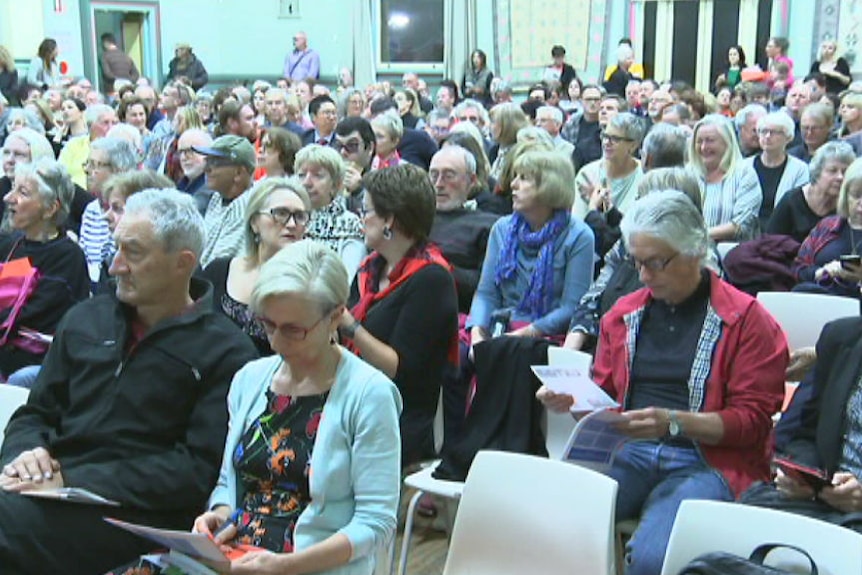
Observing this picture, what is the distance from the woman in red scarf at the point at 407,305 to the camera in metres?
3.18

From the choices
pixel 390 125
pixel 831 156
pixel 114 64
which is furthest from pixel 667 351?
pixel 114 64

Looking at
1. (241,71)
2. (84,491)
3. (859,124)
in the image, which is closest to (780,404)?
(84,491)

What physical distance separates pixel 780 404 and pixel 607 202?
2.20 meters

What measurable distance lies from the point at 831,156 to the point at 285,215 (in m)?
2.52

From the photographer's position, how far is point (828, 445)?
2609mm

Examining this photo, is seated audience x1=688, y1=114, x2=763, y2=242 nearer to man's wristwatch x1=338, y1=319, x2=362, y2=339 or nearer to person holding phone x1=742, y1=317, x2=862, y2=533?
person holding phone x1=742, y1=317, x2=862, y2=533

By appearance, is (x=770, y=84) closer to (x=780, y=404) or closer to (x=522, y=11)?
(x=522, y=11)

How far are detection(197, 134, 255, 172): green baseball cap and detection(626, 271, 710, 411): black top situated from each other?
2.37 meters

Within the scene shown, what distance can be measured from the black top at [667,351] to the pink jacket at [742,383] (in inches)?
2.4

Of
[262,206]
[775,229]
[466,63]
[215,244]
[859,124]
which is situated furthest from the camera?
[466,63]

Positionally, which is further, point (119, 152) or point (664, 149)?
point (119, 152)

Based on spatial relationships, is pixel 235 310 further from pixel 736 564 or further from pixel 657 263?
pixel 736 564

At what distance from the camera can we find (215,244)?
4488 mm

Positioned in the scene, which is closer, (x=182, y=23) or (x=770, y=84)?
(x=770, y=84)
